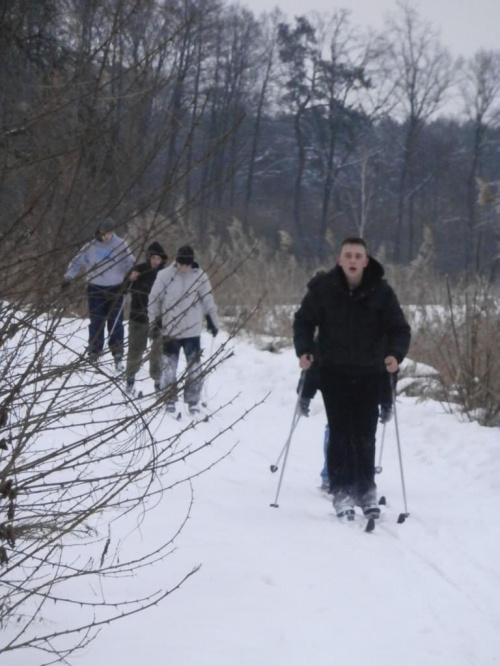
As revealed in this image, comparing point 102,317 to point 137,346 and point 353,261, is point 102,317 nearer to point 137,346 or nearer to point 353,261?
point 137,346

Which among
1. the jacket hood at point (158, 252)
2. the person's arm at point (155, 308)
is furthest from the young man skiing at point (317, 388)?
the person's arm at point (155, 308)

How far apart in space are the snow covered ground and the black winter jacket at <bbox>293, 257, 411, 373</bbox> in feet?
3.77

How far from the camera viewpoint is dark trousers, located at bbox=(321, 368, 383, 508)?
283 inches

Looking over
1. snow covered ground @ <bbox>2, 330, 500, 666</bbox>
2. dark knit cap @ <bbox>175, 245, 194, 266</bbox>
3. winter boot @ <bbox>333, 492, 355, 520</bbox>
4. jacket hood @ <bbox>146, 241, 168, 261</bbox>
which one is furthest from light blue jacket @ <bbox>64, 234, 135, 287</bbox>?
winter boot @ <bbox>333, 492, 355, 520</bbox>

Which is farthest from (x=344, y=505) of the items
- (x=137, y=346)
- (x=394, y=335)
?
(x=137, y=346)

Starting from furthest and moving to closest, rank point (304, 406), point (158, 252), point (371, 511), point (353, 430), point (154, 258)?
point (304, 406)
point (353, 430)
point (371, 511)
point (154, 258)
point (158, 252)

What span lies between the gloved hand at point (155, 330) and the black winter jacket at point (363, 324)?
351 cm

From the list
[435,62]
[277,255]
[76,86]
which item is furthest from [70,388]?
[435,62]

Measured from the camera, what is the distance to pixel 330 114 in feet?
125

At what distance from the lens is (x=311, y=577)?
5.69 meters

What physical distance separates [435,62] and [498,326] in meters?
27.7

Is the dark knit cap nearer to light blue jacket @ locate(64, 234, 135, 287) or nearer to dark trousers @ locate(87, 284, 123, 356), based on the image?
dark trousers @ locate(87, 284, 123, 356)

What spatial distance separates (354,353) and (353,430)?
0.58 m

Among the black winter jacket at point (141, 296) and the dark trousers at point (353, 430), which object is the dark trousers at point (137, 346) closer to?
the black winter jacket at point (141, 296)
